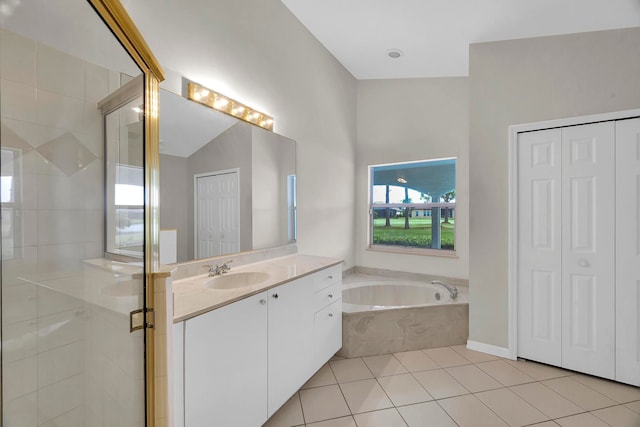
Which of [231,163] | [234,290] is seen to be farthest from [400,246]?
[234,290]

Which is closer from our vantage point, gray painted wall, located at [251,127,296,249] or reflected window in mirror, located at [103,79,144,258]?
reflected window in mirror, located at [103,79,144,258]

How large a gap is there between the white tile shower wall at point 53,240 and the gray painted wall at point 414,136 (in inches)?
131

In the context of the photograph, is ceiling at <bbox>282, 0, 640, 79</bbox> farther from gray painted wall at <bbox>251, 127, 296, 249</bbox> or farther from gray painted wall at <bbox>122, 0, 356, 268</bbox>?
gray painted wall at <bbox>251, 127, 296, 249</bbox>

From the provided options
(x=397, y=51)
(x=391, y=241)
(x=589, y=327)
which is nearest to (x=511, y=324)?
(x=589, y=327)

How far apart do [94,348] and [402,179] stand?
3562mm

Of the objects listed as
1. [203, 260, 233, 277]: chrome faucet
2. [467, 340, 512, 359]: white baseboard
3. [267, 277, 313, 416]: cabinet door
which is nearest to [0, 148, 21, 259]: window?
[267, 277, 313, 416]: cabinet door

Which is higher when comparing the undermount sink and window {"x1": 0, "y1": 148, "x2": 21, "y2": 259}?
window {"x1": 0, "y1": 148, "x2": 21, "y2": 259}

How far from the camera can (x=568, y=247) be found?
2291 millimetres

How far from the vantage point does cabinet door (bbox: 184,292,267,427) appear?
1231 millimetres

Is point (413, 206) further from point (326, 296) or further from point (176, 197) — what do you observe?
point (176, 197)

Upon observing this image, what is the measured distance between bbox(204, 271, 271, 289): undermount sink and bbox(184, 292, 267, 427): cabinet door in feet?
1.43

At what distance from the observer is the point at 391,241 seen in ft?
12.6

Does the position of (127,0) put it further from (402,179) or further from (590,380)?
(590,380)

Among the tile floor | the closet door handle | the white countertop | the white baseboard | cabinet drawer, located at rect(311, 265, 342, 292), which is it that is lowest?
the tile floor
